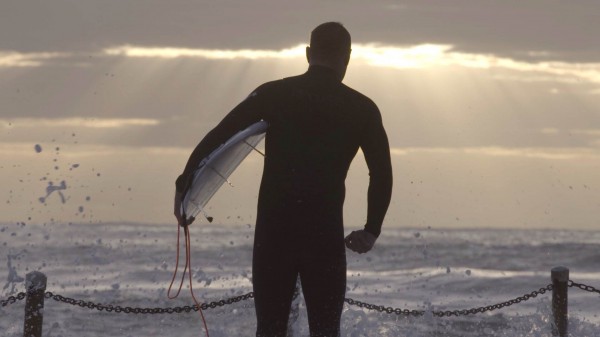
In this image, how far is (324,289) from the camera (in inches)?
204

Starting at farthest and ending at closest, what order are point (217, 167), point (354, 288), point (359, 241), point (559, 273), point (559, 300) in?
point (354, 288), point (559, 300), point (559, 273), point (217, 167), point (359, 241)

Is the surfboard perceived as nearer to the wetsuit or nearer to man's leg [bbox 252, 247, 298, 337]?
the wetsuit

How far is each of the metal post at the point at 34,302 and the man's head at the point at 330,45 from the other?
4.02 metres

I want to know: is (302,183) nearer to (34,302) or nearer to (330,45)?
(330,45)

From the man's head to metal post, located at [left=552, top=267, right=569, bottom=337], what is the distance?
17.3ft

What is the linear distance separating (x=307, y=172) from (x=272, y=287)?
631 millimetres

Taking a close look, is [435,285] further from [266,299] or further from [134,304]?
[266,299]

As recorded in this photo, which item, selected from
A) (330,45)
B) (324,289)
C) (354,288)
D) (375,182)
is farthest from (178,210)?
(354,288)

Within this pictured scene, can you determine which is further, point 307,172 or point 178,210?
point 178,210

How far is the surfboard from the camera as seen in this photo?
5.25 metres

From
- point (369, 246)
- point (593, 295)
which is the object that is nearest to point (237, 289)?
point (593, 295)

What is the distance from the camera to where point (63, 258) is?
43906 millimetres

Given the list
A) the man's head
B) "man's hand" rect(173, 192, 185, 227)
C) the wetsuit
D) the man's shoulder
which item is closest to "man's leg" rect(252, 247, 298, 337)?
the wetsuit

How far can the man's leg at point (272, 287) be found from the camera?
5.13 meters
